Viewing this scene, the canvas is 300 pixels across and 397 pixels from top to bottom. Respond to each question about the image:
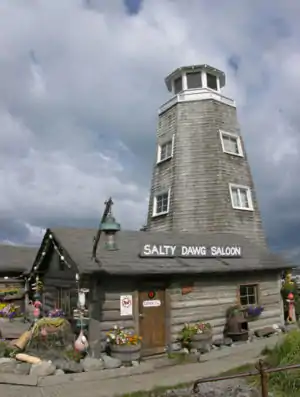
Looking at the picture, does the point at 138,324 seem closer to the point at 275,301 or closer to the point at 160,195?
the point at 275,301

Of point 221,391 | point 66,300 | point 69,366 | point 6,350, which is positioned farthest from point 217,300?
point 6,350

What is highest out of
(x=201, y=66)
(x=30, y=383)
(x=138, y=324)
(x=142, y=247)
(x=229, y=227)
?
(x=201, y=66)

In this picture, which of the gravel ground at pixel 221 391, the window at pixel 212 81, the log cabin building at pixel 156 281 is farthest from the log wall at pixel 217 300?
the window at pixel 212 81

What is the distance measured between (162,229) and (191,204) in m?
2.25

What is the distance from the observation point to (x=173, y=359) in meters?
11.4

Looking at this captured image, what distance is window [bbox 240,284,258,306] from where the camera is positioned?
14742mm

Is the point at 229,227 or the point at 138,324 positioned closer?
the point at 138,324

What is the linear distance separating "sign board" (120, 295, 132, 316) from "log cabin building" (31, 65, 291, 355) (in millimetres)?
29

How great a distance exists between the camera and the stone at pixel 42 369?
9.45m

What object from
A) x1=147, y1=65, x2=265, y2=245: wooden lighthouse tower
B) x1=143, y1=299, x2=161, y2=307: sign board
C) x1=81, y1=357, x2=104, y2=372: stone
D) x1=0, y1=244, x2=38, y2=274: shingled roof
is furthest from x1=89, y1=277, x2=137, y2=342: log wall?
x1=0, y1=244, x2=38, y2=274: shingled roof

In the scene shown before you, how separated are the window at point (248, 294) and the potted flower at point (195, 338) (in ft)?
9.04

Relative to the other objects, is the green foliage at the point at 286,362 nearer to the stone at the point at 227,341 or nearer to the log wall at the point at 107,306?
the stone at the point at 227,341

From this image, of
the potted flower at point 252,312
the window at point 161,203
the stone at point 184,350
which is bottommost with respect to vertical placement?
the stone at point 184,350

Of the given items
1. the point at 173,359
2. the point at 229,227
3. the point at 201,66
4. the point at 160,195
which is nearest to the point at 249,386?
the point at 173,359
